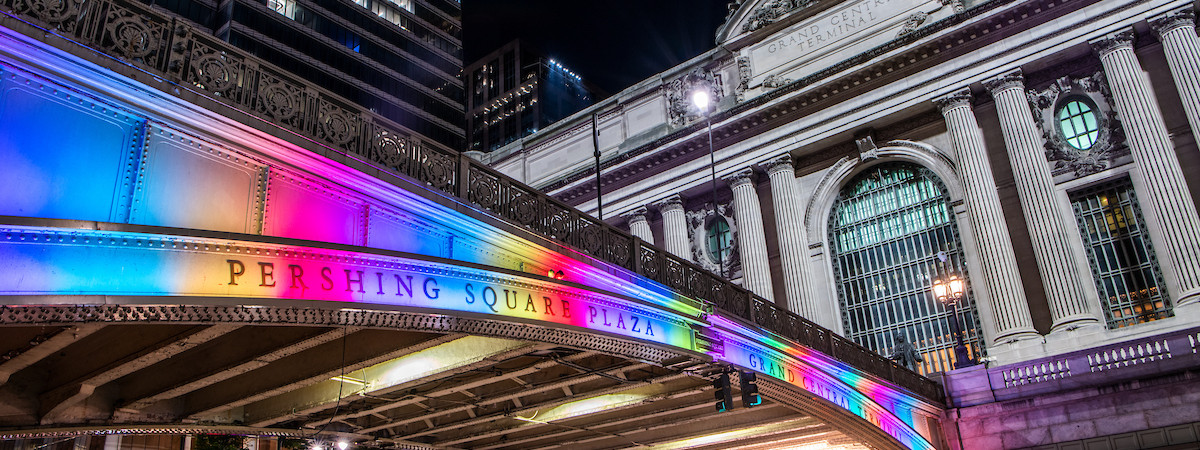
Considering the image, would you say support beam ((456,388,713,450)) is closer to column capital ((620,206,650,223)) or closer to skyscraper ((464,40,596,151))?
column capital ((620,206,650,223))

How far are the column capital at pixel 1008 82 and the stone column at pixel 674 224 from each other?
565 inches

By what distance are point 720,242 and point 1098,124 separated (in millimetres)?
16070

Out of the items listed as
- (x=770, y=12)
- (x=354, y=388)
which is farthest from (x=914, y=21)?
(x=354, y=388)

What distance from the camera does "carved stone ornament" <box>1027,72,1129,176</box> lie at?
2939 cm

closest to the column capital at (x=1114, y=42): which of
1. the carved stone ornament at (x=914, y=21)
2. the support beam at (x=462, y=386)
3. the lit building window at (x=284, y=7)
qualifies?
the carved stone ornament at (x=914, y=21)

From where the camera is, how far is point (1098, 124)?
98.9 ft

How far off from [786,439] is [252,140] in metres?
16.8

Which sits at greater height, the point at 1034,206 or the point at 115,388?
the point at 1034,206

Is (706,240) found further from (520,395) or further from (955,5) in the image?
(520,395)

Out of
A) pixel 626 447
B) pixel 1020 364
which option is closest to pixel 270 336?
pixel 626 447

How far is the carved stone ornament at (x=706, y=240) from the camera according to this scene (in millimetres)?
38406

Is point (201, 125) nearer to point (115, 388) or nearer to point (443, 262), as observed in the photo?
point (443, 262)

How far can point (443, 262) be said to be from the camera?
33.2 ft

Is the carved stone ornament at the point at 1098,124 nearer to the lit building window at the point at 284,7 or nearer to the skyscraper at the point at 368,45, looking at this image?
the skyscraper at the point at 368,45
